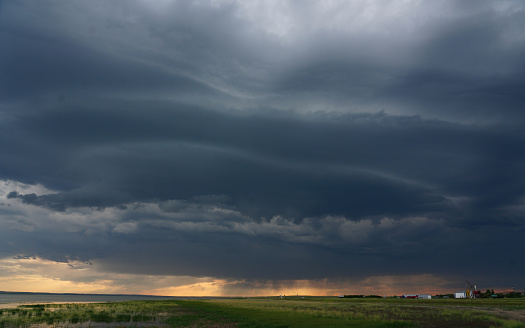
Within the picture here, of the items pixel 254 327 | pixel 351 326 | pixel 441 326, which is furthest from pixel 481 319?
pixel 254 327

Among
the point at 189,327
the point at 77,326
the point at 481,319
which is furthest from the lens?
the point at 481,319

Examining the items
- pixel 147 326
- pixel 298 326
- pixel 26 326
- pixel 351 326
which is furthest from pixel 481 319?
pixel 26 326

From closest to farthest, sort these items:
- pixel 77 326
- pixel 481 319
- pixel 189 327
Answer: pixel 189 327 → pixel 77 326 → pixel 481 319

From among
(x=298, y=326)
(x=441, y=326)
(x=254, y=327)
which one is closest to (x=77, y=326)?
(x=254, y=327)

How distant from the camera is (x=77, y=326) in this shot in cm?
5150

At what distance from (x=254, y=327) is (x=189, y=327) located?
833 centimetres

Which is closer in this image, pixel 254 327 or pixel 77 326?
pixel 254 327

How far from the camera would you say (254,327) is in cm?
4791

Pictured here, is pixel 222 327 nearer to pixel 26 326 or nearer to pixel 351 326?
pixel 351 326

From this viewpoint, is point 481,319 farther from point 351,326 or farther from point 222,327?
point 222,327

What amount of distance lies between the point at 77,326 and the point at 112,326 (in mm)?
5493

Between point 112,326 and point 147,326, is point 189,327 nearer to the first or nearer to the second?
point 147,326

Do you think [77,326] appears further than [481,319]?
No

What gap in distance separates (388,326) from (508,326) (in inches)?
607
